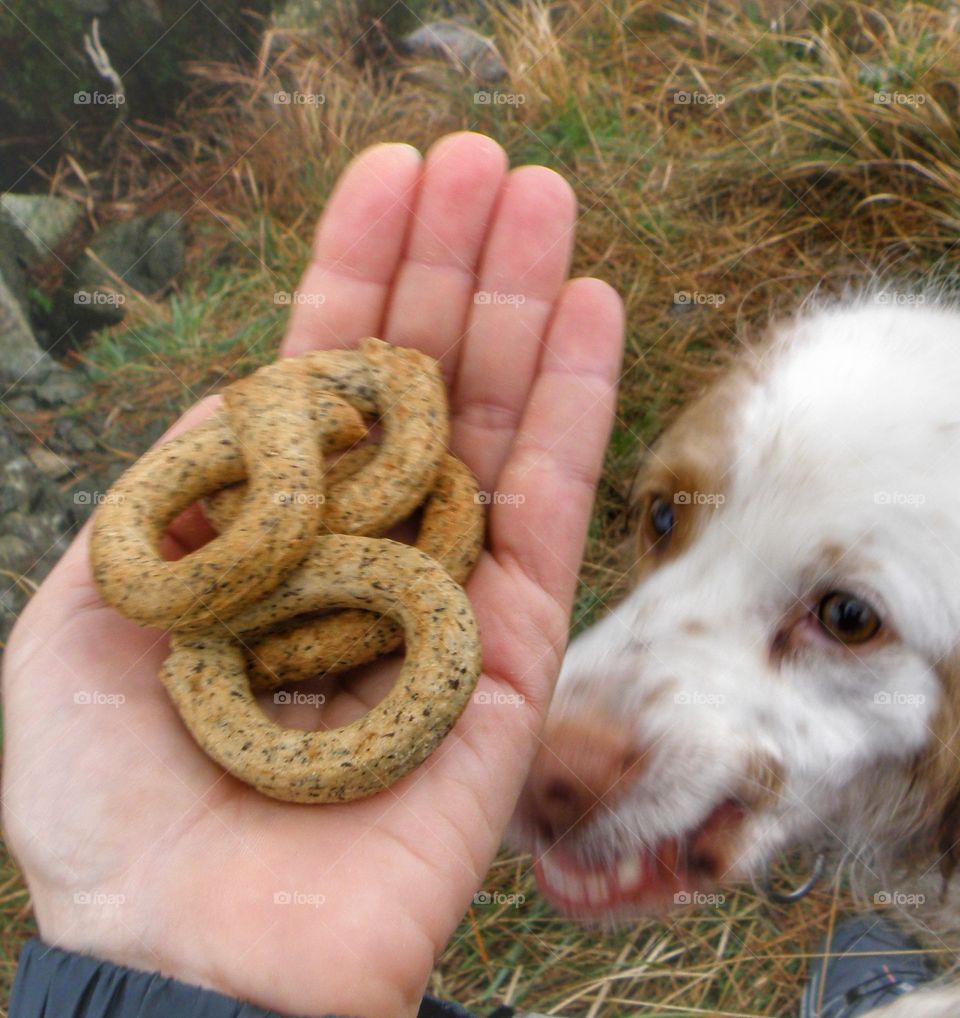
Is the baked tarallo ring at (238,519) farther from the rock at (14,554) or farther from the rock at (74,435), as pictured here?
the rock at (74,435)

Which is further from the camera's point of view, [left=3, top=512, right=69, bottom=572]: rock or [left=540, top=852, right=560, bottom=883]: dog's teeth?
[left=3, top=512, right=69, bottom=572]: rock

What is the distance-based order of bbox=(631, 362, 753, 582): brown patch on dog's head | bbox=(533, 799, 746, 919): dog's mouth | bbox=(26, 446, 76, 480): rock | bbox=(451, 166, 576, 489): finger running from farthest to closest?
1. bbox=(26, 446, 76, 480): rock
2. bbox=(451, 166, 576, 489): finger
3. bbox=(631, 362, 753, 582): brown patch on dog's head
4. bbox=(533, 799, 746, 919): dog's mouth

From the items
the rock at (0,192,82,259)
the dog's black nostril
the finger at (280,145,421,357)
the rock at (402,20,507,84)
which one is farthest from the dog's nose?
the rock at (402,20,507,84)

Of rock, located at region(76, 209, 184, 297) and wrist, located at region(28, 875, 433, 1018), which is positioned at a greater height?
rock, located at region(76, 209, 184, 297)

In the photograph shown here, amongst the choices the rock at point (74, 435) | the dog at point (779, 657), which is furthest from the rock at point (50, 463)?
the dog at point (779, 657)

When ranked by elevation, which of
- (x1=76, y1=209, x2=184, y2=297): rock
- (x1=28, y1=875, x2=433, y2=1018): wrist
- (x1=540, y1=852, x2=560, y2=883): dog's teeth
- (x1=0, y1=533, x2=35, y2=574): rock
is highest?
(x1=76, y1=209, x2=184, y2=297): rock

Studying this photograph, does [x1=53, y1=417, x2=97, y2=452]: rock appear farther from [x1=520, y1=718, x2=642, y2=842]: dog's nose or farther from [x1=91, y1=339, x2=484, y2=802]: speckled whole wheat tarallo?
[x1=520, y1=718, x2=642, y2=842]: dog's nose

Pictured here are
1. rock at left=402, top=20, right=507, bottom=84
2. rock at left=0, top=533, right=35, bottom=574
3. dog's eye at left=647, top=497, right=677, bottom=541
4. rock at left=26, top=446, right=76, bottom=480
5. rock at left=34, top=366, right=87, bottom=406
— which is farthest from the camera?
rock at left=402, top=20, right=507, bottom=84
